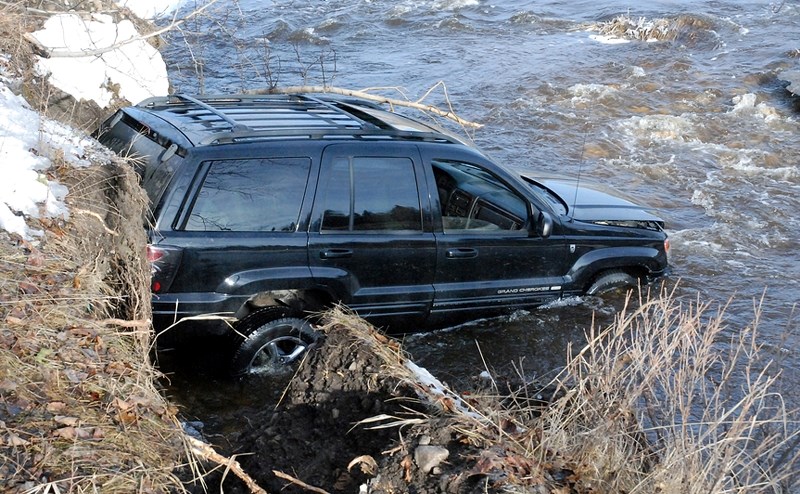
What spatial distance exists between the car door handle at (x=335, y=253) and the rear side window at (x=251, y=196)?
0.30 m

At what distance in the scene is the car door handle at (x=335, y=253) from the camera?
20.3 ft

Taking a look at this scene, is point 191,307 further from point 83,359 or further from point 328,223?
point 83,359

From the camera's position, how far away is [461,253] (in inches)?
267

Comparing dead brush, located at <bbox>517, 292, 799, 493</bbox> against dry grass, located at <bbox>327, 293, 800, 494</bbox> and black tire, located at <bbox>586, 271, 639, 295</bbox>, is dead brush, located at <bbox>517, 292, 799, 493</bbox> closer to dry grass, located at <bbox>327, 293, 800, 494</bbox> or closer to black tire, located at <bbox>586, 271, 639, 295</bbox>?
dry grass, located at <bbox>327, 293, 800, 494</bbox>

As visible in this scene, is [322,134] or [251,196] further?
[322,134]

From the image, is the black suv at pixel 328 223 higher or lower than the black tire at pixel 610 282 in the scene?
higher

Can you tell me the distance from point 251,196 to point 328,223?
0.61 meters

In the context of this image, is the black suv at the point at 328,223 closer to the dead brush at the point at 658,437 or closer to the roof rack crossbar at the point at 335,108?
the roof rack crossbar at the point at 335,108

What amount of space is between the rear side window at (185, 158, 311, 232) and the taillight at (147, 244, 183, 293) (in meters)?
0.21

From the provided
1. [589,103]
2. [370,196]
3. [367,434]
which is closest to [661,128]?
[589,103]

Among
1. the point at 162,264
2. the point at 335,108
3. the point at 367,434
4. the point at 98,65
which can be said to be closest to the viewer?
the point at 367,434

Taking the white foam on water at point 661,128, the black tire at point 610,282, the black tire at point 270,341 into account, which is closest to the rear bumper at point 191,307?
the black tire at point 270,341

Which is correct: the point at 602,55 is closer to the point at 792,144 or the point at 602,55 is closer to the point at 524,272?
the point at 792,144

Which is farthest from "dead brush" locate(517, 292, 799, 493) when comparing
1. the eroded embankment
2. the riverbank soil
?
the eroded embankment
